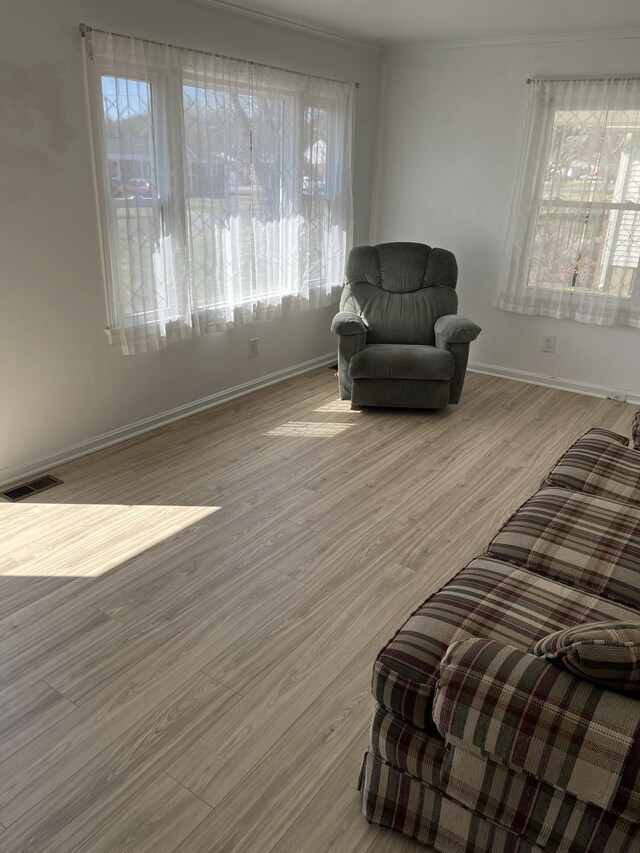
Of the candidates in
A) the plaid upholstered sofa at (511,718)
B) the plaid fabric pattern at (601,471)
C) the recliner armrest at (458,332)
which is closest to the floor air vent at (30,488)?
the plaid upholstered sofa at (511,718)

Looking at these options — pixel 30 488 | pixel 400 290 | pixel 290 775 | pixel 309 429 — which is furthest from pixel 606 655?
pixel 400 290

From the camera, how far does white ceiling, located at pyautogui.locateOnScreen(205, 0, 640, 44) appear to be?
12.0 feet

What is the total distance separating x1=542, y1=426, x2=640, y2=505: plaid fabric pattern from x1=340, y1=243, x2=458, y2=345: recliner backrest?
2.12 metres

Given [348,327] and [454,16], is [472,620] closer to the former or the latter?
[348,327]

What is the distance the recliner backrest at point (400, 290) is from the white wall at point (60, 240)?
4.30 feet

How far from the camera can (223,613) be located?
2369mm

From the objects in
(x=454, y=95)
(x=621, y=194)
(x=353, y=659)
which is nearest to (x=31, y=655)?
(x=353, y=659)

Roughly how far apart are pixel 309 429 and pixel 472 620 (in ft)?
8.36

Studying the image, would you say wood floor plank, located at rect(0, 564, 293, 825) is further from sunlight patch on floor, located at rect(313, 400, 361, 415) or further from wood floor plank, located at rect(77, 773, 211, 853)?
sunlight patch on floor, located at rect(313, 400, 361, 415)

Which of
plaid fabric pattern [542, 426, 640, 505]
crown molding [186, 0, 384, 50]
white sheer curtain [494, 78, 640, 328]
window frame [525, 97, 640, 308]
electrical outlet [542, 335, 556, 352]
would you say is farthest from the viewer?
electrical outlet [542, 335, 556, 352]

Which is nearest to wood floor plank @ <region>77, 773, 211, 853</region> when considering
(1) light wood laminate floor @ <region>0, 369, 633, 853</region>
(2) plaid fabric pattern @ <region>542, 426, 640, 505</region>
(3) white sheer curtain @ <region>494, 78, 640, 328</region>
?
(1) light wood laminate floor @ <region>0, 369, 633, 853</region>

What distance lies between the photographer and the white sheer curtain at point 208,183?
332cm

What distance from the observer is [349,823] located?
5.35ft

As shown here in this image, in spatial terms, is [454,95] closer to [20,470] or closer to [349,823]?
[20,470]
